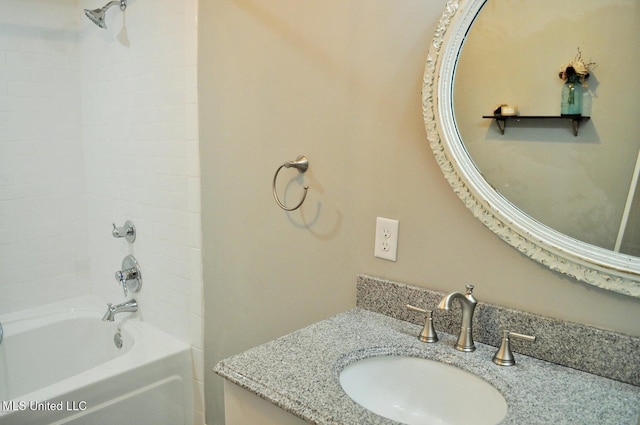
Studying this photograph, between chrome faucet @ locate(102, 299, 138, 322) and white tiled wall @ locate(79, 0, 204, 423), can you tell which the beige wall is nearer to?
white tiled wall @ locate(79, 0, 204, 423)

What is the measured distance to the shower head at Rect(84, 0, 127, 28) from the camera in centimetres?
204

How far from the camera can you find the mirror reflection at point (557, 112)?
96cm

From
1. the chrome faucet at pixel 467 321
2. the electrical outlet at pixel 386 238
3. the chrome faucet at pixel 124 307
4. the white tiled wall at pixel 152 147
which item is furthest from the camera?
the chrome faucet at pixel 124 307

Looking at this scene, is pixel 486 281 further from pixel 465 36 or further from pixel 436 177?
pixel 465 36

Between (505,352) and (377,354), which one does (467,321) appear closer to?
(505,352)

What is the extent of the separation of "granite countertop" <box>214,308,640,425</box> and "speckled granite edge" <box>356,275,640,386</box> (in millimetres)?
20

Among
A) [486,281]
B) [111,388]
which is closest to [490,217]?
[486,281]

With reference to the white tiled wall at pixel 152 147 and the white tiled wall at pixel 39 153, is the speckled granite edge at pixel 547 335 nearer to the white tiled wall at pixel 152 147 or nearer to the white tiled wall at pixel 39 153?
the white tiled wall at pixel 152 147

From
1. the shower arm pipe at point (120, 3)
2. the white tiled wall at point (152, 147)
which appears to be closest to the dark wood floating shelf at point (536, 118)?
the white tiled wall at point (152, 147)

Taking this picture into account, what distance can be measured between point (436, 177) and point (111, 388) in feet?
4.46

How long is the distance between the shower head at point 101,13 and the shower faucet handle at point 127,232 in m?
0.92

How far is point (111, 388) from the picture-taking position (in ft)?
5.52

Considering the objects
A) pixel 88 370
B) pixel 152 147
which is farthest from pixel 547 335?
pixel 152 147

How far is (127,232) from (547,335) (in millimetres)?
1855
